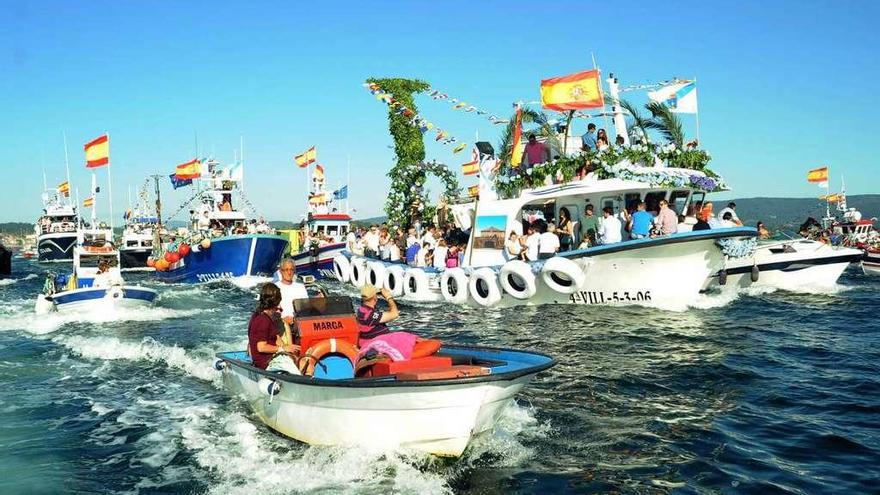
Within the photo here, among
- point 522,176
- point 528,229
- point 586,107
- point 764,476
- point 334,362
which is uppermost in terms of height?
point 586,107

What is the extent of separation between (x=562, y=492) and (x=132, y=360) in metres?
10.7

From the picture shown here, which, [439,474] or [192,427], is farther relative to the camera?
[192,427]

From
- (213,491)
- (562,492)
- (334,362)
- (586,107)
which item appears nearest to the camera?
(562,492)

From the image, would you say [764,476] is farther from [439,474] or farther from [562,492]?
[439,474]

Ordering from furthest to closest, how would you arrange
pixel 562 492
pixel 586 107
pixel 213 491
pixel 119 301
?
pixel 119 301 → pixel 586 107 → pixel 213 491 → pixel 562 492

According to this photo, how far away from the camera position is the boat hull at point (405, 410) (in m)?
6.61

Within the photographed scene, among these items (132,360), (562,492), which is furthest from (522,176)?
(562,492)

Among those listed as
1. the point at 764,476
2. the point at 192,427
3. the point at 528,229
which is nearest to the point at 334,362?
the point at 192,427

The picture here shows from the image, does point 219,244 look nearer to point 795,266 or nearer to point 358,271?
point 358,271

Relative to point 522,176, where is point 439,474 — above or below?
below

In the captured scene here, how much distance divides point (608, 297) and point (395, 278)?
7975mm

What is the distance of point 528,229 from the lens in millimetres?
19688

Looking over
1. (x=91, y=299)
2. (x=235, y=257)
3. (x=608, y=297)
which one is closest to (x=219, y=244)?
(x=235, y=257)

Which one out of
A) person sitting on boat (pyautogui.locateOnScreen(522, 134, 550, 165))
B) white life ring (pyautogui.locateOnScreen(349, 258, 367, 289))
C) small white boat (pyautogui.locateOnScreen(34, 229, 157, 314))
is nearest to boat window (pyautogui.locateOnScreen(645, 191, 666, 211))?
person sitting on boat (pyautogui.locateOnScreen(522, 134, 550, 165))
